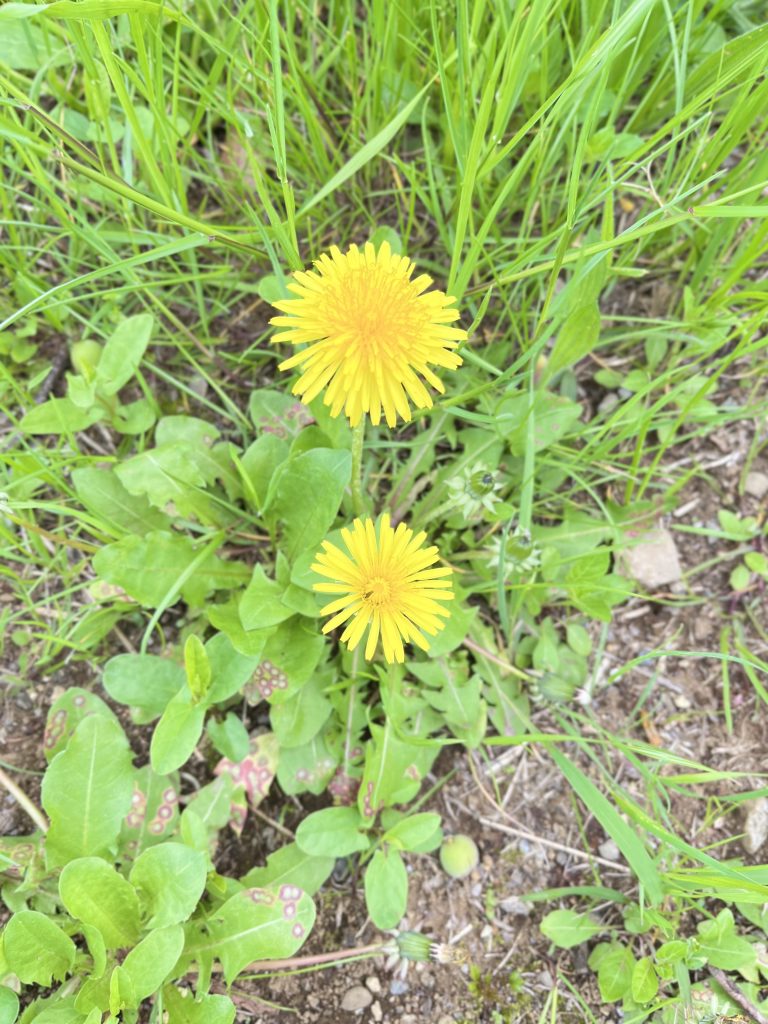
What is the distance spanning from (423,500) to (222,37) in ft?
4.98

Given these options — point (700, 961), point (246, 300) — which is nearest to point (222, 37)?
point (246, 300)

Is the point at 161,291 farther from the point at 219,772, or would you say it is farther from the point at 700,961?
the point at 700,961

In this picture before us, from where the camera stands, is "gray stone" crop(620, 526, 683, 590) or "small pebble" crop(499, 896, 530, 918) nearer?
"small pebble" crop(499, 896, 530, 918)

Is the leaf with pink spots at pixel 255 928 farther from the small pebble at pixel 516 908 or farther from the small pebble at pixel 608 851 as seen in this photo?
the small pebble at pixel 608 851

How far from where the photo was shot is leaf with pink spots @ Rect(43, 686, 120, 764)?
83.0 inches

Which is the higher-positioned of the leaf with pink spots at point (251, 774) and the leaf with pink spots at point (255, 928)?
the leaf with pink spots at point (251, 774)

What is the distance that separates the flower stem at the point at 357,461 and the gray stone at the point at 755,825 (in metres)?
1.48

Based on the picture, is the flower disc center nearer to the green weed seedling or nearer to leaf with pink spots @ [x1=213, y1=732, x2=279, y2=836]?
leaf with pink spots @ [x1=213, y1=732, x2=279, y2=836]

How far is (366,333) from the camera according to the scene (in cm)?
143

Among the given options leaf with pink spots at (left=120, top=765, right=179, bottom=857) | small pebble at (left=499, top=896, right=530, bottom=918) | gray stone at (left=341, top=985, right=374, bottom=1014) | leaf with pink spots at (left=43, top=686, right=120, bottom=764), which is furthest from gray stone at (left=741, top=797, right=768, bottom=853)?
leaf with pink spots at (left=43, top=686, right=120, bottom=764)

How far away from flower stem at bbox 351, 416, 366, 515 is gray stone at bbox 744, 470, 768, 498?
1371 millimetres

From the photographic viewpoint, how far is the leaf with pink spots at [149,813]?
6.84 ft

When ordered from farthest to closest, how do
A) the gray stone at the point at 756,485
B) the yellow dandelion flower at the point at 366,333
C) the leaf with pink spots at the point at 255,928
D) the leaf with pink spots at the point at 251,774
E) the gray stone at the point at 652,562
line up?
the gray stone at the point at 756,485 → the gray stone at the point at 652,562 → the leaf with pink spots at the point at 251,774 → the leaf with pink spots at the point at 255,928 → the yellow dandelion flower at the point at 366,333

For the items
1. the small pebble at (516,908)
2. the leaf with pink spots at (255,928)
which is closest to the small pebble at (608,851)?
the small pebble at (516,908)
